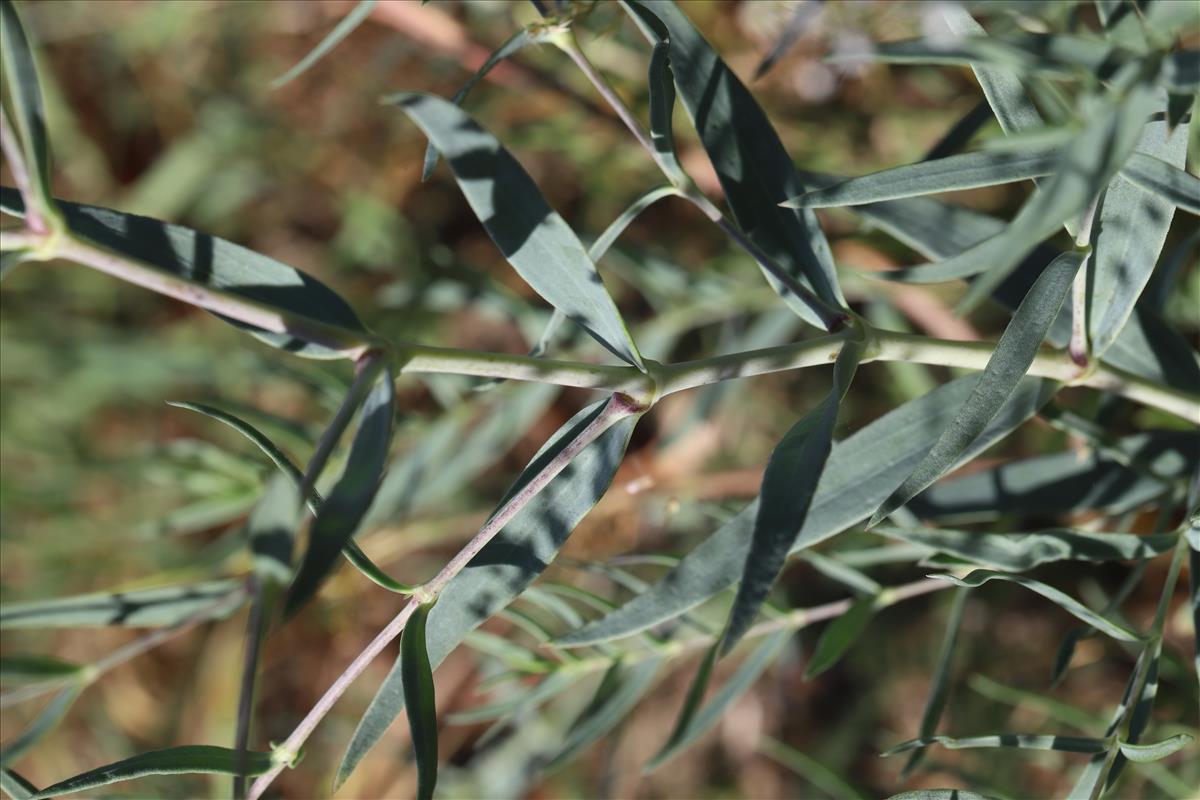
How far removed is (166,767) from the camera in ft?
2.03

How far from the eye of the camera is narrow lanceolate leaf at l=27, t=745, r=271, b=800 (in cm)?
60

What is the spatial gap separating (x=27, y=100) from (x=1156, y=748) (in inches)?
28.2

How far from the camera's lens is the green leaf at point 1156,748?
1.95ft

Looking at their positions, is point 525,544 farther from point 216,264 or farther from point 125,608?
point 125,608

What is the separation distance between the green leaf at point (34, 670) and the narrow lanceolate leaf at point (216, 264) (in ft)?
1.49

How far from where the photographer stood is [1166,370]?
2.76 feet

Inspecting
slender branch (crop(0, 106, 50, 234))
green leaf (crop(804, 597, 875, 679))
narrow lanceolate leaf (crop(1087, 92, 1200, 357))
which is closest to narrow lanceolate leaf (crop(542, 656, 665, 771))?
green leaf (crop(804, 597, 875, 679))

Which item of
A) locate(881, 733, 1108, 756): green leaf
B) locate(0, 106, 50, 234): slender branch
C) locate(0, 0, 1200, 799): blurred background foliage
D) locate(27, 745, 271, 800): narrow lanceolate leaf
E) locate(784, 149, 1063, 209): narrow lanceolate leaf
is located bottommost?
locate(0, 0, 1200, 799): blurred background foliage

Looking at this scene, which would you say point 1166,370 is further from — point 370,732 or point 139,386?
point 139,386

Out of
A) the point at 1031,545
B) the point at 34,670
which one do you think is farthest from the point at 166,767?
the point at 1031,545

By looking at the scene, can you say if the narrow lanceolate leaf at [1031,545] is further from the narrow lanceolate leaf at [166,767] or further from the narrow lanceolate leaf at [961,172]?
the narrow lanceolate leaf at [166,767]

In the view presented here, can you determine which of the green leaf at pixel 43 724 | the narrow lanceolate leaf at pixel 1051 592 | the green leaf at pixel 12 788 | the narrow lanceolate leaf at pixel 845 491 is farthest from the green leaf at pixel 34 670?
the narrow lanceolate leaf at pixel 1051 592

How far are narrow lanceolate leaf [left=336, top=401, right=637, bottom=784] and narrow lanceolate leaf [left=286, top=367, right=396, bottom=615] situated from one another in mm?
133

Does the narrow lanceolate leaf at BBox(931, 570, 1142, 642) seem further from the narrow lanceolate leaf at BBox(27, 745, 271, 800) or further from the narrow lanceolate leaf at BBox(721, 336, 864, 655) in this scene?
the narrow lanceolate leaf at BBox(27, 745, 271, 800)
